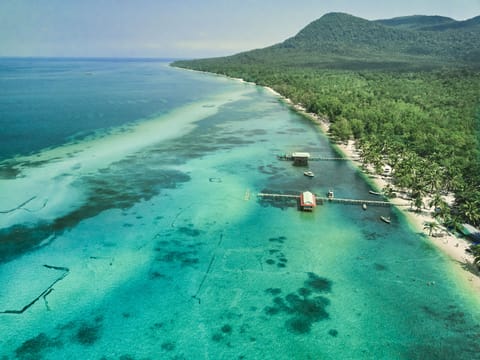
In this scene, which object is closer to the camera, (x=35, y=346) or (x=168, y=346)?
(x=35, y=346)

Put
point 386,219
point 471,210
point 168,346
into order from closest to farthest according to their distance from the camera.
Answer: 1. point 168,346
2. point 471,210
3. point 386,219

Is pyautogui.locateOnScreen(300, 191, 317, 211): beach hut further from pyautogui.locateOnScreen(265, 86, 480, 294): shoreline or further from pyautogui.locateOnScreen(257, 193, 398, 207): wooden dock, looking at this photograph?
pyautogui.locateOnScreen(265, 86, 480, 294): shoreline

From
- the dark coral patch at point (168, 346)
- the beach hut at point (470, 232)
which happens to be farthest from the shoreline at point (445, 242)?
the dark coral patch at point (168, 346)

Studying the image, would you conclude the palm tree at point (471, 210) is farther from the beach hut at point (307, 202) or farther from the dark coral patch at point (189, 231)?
the dark coral patch at point (189, 231)

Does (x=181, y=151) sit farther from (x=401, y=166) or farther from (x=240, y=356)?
(x=240, y=356)

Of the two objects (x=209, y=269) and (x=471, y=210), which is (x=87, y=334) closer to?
(x=209, y=269)

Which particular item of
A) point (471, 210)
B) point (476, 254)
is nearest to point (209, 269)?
point (476, 254)

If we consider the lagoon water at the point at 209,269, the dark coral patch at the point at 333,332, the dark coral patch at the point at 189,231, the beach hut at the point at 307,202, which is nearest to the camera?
the lagoon water at the point at 209,269

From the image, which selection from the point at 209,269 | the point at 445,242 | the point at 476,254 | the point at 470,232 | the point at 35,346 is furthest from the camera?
the point at 470,232
